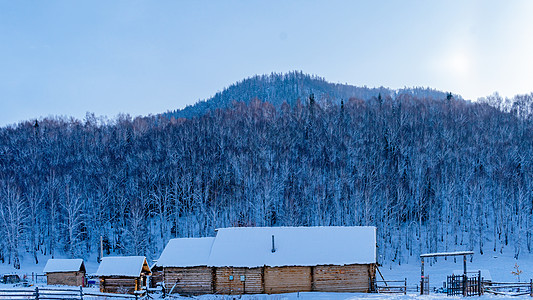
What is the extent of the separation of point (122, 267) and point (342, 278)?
19.2m

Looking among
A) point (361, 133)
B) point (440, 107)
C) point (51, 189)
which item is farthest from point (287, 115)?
point (51, 189)

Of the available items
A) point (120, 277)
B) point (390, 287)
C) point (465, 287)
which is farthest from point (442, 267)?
point (120, 277)

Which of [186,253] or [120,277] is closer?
[186,253]

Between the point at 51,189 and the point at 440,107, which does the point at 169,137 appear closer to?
the point at 51,189

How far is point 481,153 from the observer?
240 ft

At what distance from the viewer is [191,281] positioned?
35375mm

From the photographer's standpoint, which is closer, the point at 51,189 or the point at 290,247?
the point at 290,247

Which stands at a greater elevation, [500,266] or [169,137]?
[169,137]

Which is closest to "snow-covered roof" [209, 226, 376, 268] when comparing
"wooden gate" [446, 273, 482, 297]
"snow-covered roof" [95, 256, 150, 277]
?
"wooden gate" [446, 273, 482, 297]

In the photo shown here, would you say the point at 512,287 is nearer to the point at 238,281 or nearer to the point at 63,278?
the point at 238,281

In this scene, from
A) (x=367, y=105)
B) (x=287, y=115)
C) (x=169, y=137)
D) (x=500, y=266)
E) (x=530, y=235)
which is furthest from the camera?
(x=367, y=105)

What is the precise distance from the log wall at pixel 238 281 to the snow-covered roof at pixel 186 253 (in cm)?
159

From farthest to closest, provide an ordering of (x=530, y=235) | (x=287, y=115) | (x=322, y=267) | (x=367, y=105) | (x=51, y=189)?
(x=367, y=105), (x=287, y=115), (x=51, y=189), (x=530, y=235), (x=322, y=267)

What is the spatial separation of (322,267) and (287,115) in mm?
59257
